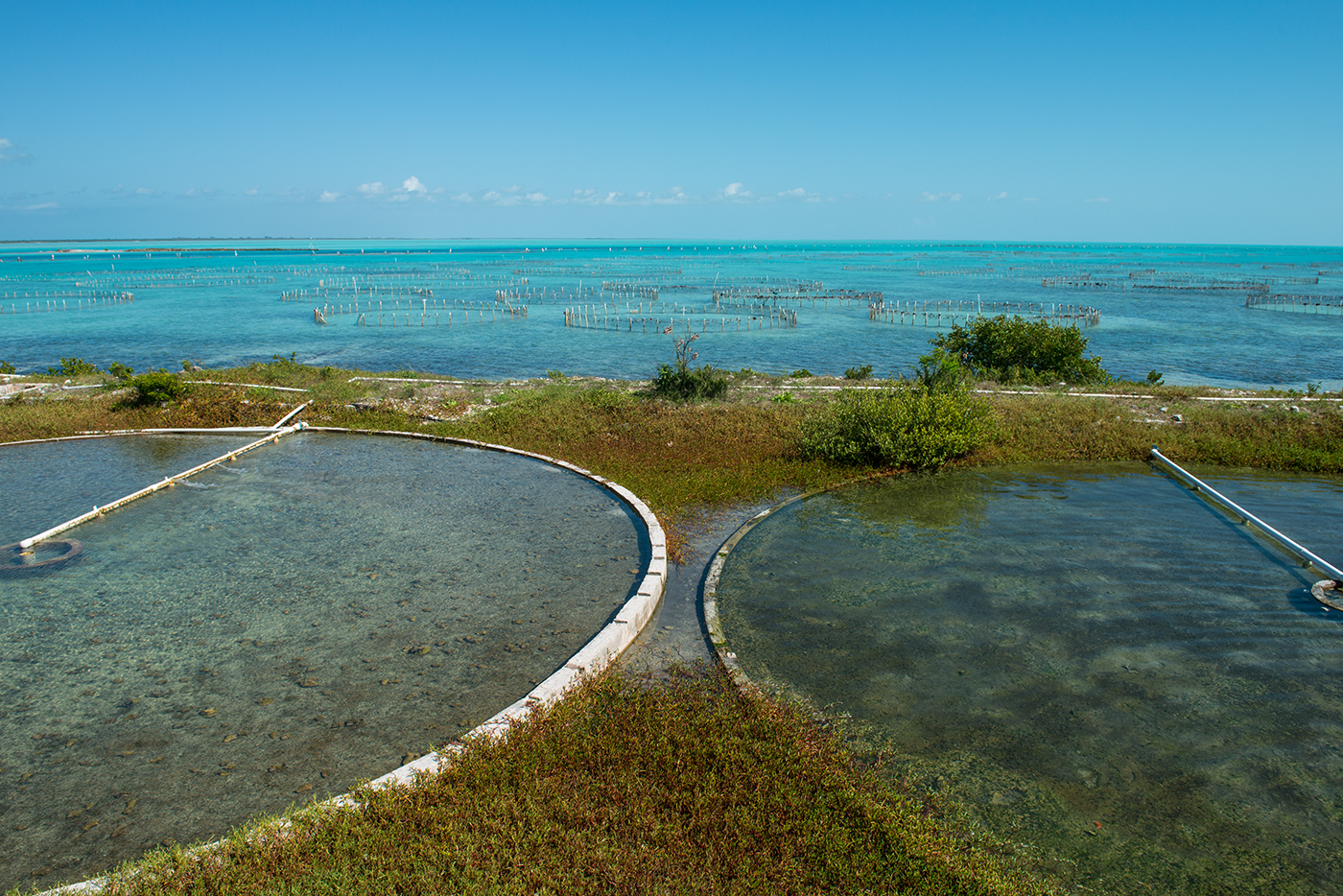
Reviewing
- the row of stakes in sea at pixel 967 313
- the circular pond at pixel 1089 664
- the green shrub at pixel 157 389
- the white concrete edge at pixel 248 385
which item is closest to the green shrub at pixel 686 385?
the circular pond at pixel 1089 664

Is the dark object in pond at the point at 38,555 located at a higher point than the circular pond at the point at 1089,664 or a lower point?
lower

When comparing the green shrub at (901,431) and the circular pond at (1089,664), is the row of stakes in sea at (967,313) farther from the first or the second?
the circular pond at (1089,664)

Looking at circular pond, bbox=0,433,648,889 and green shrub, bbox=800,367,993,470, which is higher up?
green shrub, bbox=800,367,993,470

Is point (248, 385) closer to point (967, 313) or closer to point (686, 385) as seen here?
point (686, 385)

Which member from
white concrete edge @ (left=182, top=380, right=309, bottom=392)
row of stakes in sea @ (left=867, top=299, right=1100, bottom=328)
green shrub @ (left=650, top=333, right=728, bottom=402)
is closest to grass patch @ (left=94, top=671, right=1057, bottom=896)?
green shrub @ (left=650, top=333, right=728, bottom=402)

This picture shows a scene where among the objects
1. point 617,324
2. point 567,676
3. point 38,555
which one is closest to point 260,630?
point 567,676

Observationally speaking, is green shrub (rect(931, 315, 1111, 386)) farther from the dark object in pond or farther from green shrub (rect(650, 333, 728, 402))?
the dark object in pond

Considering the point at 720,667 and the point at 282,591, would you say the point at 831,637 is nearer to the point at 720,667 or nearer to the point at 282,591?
the point at 720,667
